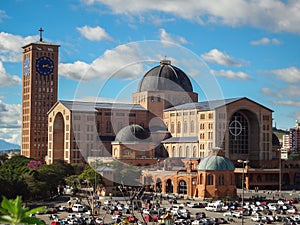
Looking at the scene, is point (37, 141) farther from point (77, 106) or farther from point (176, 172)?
point (176, 172)

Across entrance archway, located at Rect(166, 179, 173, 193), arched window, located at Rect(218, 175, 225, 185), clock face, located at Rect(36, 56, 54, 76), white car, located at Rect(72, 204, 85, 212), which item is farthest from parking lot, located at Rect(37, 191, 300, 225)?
clock face, located at Rect(36, 56, 54, 76)

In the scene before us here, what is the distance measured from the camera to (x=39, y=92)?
142500mm

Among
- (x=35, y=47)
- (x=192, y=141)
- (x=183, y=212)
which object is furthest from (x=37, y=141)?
(x=183, y=212)

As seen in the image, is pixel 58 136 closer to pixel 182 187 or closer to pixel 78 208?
pixel 182 187

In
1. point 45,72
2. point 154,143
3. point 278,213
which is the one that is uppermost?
point 45,72

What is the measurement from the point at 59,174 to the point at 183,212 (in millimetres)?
30850

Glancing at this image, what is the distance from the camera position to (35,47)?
141875mm

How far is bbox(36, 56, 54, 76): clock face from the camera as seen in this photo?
5595 inches

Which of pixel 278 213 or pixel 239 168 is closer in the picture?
pixel 278 213

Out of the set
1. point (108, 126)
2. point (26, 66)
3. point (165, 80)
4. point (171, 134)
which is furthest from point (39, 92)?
point (171, 134)

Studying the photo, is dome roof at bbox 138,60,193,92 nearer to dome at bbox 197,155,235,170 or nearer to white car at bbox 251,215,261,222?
dome at bbox 197,155,235,170

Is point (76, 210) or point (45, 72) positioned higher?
point (45, 72)

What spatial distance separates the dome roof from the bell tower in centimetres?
2711

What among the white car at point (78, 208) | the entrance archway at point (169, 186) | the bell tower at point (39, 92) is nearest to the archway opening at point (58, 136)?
the bell tower at point (39, 92)
